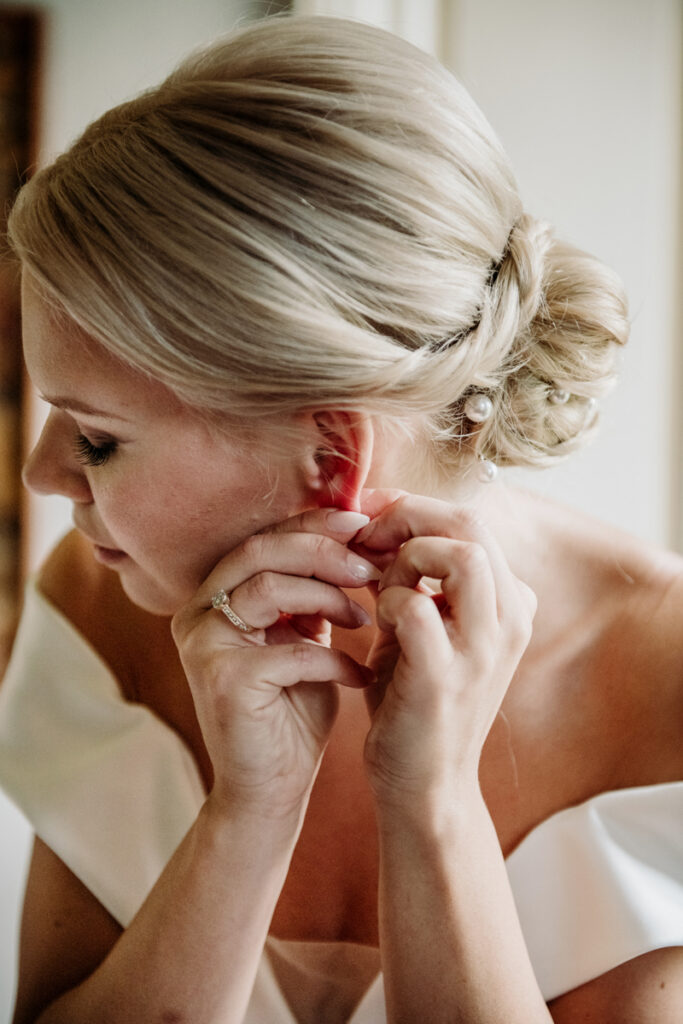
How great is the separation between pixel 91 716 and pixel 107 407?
571 mm

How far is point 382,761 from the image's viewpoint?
76 cm

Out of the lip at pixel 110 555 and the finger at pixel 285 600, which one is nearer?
the finger at pixel 285 600

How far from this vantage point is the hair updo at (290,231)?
672 mm

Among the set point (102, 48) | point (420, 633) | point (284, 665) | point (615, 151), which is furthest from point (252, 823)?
point (102, 48)

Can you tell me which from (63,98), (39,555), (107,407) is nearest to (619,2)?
(63,98)

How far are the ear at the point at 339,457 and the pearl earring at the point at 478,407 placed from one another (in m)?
0.10

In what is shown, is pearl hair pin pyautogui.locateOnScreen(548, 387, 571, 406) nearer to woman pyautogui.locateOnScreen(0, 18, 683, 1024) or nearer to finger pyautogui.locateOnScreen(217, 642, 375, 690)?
woman pyautogui.locateOnScreen(0, 18, 683, 1024)

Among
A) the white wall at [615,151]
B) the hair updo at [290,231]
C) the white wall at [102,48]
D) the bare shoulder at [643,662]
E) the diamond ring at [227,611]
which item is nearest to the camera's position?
the hair updo at [290,231]

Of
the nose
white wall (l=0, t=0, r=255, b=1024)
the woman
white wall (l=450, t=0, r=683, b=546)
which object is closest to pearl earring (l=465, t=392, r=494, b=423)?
the woman

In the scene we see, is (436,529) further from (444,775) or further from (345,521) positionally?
(444,775)

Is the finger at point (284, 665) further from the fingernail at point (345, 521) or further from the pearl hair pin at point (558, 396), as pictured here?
the pearl hair pin at point (558, 396)

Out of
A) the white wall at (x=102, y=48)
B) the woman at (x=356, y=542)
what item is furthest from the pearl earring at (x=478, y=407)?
the white wall at (x=102, y=48)

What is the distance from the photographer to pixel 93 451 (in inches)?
31.1

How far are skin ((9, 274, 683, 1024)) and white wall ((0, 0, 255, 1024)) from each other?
2.84 feet
